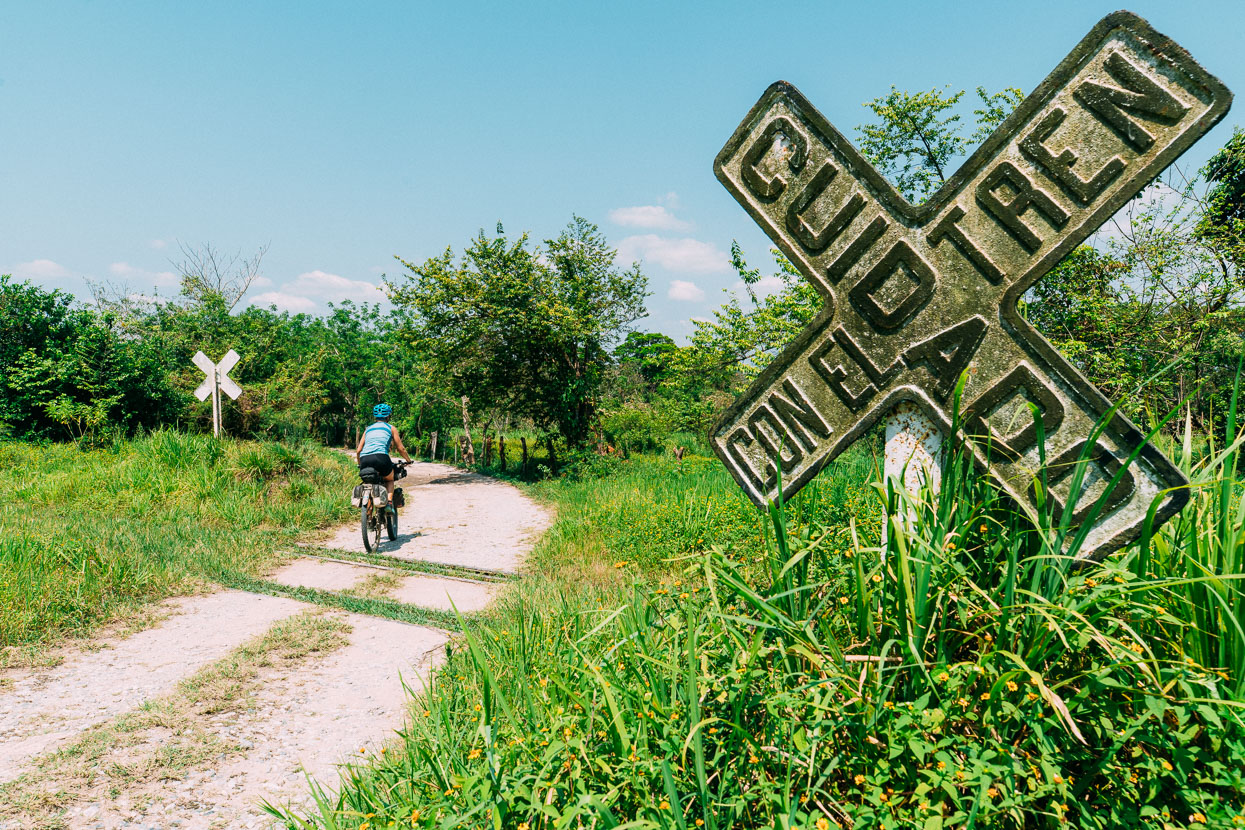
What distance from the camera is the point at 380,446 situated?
749cm

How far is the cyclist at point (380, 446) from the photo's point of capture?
24.1 ft

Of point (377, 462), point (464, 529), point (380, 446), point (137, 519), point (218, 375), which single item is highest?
point (218, 375)

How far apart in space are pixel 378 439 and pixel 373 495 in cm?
70

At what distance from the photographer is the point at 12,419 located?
1255 centimetres

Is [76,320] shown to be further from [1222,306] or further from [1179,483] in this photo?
[1222,306]

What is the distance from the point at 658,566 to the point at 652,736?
371 centimetres

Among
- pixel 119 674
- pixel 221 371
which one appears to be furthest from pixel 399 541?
pixel 221 371

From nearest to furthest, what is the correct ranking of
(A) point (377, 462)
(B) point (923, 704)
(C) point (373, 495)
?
1. (B) point (923, 704)
2. (C) point (373, 495)
3. (A) point (377, 462)

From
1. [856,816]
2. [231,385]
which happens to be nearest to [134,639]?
[856,816]

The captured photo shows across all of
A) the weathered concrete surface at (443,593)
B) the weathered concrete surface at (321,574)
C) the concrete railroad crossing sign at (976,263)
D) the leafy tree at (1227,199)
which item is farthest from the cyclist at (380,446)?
the leafy tree at (1227,199)

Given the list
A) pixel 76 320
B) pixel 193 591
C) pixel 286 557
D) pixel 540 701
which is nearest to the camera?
pixel 540 701

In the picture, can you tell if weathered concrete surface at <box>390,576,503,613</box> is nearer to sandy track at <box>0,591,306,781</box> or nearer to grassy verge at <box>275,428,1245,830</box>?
sandy track at <box>0,591,306,781</box>

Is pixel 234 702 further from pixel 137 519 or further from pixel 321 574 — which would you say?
pixel 137 519

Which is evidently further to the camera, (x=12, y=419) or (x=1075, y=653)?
(x=12, y=419)
